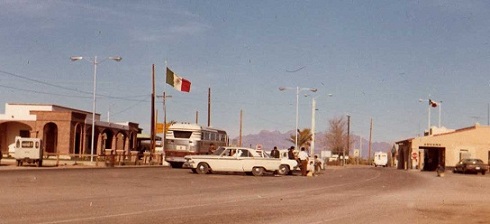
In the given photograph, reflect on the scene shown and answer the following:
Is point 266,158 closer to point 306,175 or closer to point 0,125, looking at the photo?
point 306,175

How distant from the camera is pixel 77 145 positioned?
75250 mm

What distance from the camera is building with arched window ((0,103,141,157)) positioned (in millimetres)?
71188

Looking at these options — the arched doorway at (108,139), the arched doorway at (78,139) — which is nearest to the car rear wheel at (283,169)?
the arched doorway at (78,139)

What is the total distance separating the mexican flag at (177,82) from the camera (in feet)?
221

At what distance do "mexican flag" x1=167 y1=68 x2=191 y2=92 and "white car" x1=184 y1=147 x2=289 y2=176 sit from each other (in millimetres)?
30205

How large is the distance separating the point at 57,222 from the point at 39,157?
33761 mm

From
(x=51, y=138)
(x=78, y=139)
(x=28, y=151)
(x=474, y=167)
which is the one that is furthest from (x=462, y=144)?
(x=28, y=151)

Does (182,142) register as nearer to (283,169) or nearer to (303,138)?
(283,169)

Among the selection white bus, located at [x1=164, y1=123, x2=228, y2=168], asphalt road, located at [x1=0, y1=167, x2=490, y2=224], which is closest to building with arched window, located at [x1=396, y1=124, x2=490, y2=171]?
white bus, located at [x1=164, y1=123, x2=228, y2=168]

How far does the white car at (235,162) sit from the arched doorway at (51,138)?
39.0 metres

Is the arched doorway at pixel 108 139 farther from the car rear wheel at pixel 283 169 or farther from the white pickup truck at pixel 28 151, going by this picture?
the car rear wheel at pixel 283 169

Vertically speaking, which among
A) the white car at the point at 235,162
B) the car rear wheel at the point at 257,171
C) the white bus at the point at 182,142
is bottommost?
the car rear wheel at the point at 257,171

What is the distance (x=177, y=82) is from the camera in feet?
224

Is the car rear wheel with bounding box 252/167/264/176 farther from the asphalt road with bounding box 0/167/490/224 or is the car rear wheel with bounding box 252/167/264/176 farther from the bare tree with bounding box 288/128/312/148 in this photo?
the bare tree with bounding box 288/128/312/148
